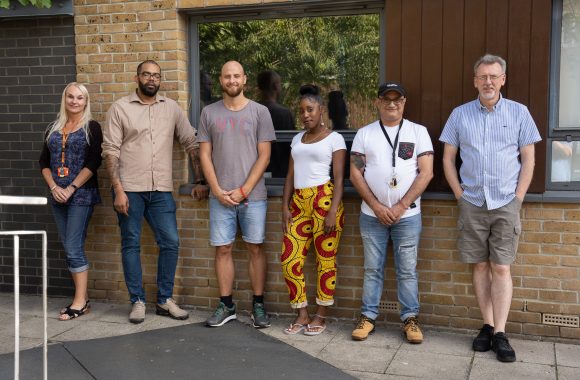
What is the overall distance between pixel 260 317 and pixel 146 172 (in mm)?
1502

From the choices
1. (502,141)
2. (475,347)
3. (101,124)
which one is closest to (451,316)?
(475,347)

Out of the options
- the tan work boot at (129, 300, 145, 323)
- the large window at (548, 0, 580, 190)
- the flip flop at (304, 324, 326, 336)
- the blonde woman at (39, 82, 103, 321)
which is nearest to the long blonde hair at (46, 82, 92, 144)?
the blonde woman at (39, 82, 103, 321)

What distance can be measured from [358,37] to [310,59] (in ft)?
1.49

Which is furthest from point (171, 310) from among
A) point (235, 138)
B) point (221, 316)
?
point (235, 138)

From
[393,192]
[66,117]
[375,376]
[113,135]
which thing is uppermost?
[66,117]

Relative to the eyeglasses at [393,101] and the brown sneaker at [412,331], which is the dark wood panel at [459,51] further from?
the brown sneaker at [412,331]

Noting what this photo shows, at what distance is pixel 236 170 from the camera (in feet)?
17.0

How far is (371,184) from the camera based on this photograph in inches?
192

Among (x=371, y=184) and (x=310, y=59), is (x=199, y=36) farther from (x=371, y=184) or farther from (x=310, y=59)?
(x=371, y=184)

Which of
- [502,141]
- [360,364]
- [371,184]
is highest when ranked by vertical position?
[502,141]

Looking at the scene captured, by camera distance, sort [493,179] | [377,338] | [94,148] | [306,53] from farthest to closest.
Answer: [306,53] < [94,148] < [377,338] < [493,179]

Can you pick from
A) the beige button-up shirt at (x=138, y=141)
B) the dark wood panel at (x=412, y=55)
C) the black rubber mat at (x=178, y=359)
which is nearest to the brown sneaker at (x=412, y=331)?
the black rubber mat at (x=178, y=359)

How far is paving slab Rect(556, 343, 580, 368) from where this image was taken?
446cm

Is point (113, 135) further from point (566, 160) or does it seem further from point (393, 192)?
point (566, 160)
